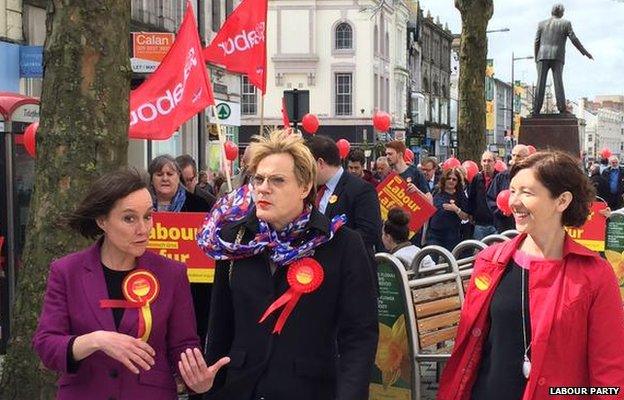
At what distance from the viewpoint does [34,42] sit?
19.4 m

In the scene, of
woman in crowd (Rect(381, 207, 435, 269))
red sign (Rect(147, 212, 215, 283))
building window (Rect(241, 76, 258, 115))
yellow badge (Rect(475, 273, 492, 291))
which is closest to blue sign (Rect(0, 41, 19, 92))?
red sign (Rect(147, 212, 215, 283))

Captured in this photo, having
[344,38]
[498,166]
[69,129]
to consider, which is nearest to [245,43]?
[498,166]

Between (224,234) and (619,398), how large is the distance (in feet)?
4.93

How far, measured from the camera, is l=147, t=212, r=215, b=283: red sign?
646 cm

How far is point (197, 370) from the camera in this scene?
3223 mm

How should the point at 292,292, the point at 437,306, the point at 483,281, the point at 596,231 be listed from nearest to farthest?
the point at 292,292 < the point at 483,281 < the point at 437,306 < the point at 596,231

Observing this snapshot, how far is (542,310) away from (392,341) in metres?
2.59

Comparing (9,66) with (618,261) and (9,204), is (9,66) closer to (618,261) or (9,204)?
(9,204)

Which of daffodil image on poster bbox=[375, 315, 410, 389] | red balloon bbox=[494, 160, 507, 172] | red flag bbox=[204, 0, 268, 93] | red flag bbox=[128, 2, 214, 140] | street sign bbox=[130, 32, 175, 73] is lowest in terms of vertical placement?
daffodil image on poster bbox=[375, 315, 410, 389]

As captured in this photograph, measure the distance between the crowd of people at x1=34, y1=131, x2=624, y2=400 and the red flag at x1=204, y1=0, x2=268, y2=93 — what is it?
7.21 meters

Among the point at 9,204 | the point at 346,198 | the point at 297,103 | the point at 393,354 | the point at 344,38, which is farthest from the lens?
the point at 344,38

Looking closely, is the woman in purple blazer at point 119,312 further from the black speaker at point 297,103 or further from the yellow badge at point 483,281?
the black speaker at point 297,103

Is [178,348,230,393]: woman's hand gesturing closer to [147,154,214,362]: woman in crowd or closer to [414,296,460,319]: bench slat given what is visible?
[414,296,460,319]: bench slat

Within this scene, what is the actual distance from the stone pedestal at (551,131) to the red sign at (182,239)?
38.3ft
